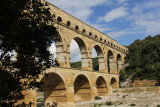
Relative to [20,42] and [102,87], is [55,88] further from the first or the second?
[20,42]

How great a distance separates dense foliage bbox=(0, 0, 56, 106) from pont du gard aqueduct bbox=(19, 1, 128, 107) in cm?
645

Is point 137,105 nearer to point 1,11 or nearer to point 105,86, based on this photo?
point 105,86

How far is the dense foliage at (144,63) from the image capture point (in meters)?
33.5

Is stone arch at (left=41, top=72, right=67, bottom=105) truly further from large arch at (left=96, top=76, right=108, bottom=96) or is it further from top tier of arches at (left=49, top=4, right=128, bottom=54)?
large arch at (left=96, top=76, right=108, bottom=96)

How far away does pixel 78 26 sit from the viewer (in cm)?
2362

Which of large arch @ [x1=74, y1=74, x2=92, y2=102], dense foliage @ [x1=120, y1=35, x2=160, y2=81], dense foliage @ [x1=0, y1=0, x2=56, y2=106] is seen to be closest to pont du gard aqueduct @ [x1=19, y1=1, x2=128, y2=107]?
large arch @ [x1=74, y1=74, x2=92, y2=102]

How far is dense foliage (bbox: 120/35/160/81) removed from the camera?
33500 millimetres

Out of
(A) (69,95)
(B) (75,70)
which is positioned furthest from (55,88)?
(B) (75,70)

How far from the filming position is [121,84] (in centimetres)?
3569

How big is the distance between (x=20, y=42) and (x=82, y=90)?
764 inches

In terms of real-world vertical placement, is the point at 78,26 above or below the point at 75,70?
above

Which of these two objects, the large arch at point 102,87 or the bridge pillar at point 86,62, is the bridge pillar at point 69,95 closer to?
the bridge pillar at point 86,62

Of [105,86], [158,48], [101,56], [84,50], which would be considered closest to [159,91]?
[105,86]

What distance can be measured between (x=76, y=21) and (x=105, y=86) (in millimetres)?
11474
